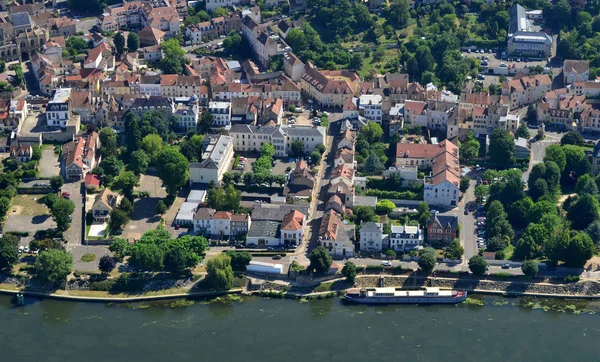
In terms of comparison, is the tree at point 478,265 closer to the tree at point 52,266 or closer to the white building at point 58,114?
the tree at point 52,266

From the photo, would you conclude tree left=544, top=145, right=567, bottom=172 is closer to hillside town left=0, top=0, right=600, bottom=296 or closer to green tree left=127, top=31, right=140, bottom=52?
hillside town left=0, top=0, right=600, bottom=296

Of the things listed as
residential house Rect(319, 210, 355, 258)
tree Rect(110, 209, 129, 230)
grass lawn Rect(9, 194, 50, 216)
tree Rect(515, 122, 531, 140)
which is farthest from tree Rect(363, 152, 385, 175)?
grass lawn Rect(9, 194, 50, 216)

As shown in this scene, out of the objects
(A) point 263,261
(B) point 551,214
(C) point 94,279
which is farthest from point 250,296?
(B) point 551,214

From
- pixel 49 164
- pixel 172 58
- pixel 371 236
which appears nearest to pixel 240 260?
pixel 371 236

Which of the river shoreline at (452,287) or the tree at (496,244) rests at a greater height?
the tree at (496,244)

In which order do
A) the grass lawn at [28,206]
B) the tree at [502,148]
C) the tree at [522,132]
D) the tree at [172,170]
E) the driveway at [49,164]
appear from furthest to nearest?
the tree at [522,132] < the tree at [502,148] < the driveway at [49,164] < the tree at [172,170] < the grass lawn at [28,206]

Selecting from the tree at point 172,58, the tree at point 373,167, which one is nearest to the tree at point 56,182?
the tree at point 172,58
